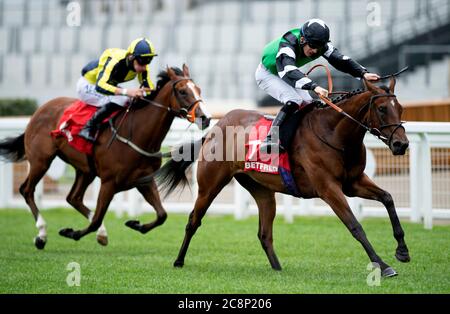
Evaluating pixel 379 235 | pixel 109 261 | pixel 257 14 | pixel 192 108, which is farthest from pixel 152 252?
pixel 257 14

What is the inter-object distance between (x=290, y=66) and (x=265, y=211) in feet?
4.59

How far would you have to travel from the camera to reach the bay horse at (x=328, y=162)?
20.9ft

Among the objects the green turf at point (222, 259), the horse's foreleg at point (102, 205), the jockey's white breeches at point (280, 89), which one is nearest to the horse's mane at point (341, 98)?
the jockey's white breeches at point (280, 89)

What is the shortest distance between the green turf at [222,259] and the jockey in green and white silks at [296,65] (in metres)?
1.21

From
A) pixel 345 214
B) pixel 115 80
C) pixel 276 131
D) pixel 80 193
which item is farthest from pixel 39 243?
pixel 345 214

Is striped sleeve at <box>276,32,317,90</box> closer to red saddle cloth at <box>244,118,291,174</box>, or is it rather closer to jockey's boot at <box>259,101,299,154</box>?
jockey's boot at <box>259,101,299,154</box>

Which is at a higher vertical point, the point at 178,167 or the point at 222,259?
the point at 178,167

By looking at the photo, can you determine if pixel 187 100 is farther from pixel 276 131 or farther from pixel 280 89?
pixel 276 131

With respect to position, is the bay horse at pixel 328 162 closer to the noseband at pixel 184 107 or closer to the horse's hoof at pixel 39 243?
the noseband at pixel 184 107

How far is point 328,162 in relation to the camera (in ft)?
22.0

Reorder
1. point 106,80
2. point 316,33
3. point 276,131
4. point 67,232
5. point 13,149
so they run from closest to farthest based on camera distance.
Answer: point 316,33
point 276,131
point 106,80
point 67,232
point 13,149

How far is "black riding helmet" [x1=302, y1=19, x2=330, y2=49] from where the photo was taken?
6.84 metres

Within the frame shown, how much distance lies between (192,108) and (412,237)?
2.97 meters

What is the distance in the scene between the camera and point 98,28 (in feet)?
71.2
